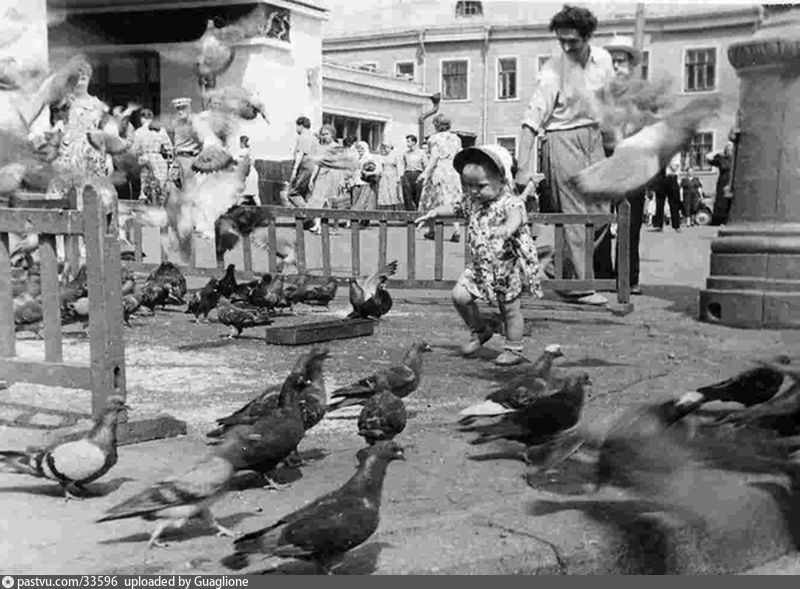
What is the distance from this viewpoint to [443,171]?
60.8 ft

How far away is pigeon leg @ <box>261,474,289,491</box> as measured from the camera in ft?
14.7

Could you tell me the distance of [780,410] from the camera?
4676 millimetres

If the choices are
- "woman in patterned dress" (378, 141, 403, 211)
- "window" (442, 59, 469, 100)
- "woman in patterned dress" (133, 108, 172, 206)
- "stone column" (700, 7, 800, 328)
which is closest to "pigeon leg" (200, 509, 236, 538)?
"stone column" (700, 7, 800, 328)

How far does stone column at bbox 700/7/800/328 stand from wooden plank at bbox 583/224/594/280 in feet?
4.67

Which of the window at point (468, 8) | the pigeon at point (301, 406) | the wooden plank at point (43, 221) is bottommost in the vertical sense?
the pigeon at point (301, 406)

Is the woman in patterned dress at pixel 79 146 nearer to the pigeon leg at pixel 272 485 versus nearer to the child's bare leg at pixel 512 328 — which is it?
the child's bare leg at pixel 512 328

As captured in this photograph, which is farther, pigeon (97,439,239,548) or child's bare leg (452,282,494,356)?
child's bare leg (452,282,494,356)

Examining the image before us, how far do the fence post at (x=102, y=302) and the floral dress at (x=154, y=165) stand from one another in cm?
956

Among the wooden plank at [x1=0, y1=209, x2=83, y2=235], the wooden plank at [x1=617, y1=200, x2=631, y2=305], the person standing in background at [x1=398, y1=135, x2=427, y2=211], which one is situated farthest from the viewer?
the person standing in background at [x1=398, y1=135, x2=427, y2=211]

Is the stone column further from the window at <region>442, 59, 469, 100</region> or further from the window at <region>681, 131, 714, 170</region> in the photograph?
the window at <region>442, 59, 469, 100</region>

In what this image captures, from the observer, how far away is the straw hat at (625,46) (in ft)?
19.6

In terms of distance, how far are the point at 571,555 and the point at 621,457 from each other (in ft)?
2.45

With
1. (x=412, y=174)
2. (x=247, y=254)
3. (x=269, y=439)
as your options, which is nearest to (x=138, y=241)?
(x=247, y=254)

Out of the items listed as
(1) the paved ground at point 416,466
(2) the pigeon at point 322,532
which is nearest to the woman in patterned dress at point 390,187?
(1) the paved ground at point 416,466
